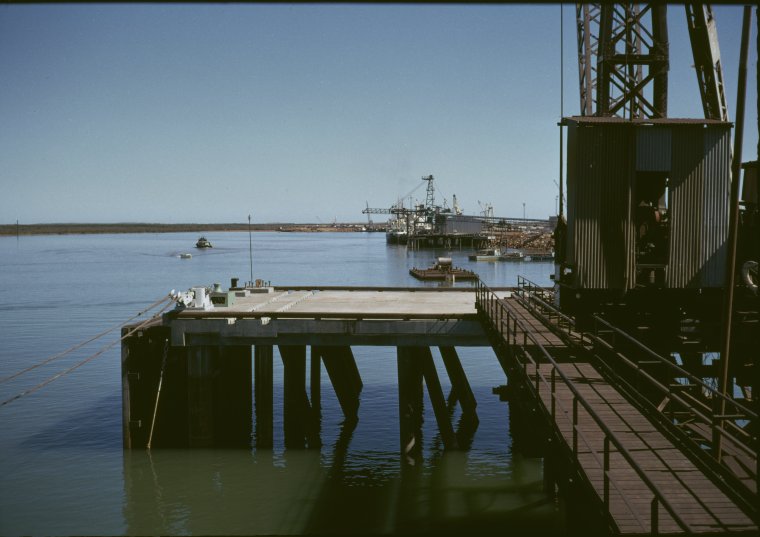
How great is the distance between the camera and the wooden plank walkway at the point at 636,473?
8156mm

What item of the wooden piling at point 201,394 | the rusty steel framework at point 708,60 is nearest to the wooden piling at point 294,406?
the wooden piling at point 201,394

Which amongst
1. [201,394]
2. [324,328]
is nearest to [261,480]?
[201,394]

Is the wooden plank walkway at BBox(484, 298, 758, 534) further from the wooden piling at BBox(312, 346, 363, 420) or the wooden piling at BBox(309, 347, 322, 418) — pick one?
the wooden piling at BBox(309, 347, 322, 418)

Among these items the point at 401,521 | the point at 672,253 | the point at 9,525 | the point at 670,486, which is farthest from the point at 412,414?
the point at 670,486

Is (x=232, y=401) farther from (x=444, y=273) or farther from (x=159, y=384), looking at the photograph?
(x=444, y=273)

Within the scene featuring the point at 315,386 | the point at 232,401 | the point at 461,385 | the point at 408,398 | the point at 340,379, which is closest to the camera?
the point at 408,398

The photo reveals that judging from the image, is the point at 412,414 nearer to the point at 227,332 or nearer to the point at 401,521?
the point at 401,521

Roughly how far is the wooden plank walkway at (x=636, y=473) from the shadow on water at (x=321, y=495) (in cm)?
656

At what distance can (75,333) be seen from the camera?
49.8 metres

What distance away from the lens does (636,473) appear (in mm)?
9578

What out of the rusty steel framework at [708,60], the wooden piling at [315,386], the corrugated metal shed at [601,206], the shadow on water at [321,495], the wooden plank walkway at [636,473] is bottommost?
the shadow on water at [321,495]

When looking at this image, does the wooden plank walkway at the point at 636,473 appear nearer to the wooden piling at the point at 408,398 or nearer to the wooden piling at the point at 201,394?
the wooden piling at the point at 408,398

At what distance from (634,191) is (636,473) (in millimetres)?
10328

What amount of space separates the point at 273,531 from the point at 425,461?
6.14 metres
